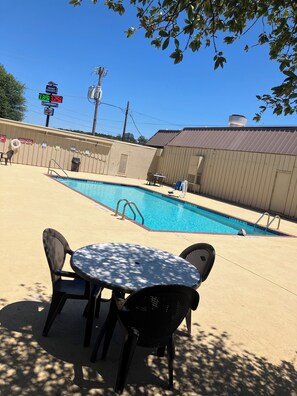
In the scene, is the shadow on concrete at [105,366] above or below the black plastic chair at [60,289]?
below

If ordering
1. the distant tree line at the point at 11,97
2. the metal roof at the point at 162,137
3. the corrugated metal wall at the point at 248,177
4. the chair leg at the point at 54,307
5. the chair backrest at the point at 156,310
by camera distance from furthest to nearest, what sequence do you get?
1. the distant tree line at the point at 11,97
2. the metal roof at the point at 162,137
3. the corrugated metal wall at the point at 248,177
4. the chair leg at the point at 54,307
5. the chair backrest at the point at 156,310

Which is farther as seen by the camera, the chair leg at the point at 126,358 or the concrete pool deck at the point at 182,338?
the concrete pool deck at the point at 182,338

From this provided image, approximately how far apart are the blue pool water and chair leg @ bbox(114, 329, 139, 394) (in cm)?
789

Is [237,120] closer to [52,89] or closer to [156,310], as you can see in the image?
[52,89]

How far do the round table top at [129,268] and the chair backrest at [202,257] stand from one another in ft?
0.63

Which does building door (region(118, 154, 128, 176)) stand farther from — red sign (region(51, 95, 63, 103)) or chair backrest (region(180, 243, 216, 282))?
chair backrest (region(180, 243, 216, 282))

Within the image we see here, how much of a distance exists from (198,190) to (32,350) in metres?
18.9

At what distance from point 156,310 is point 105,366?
70 centimetres

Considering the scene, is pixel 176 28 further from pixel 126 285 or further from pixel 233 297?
pixel 233 297

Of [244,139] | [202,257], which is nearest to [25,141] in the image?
[244,139]

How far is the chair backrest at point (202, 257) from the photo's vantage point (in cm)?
328

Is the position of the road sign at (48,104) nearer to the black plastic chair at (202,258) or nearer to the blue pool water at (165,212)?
the blue pool water at (165,212)

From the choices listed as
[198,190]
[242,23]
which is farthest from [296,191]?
[242,23]

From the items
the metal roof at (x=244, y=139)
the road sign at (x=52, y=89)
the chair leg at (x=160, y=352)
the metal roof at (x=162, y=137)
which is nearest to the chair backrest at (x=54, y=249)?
the chair leg at (x=160, y=352)
